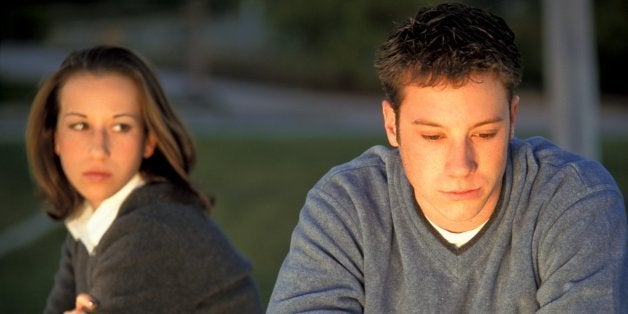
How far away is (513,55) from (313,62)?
24311 millimetres

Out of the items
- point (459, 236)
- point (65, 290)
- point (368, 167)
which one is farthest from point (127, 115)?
point (459, 236)

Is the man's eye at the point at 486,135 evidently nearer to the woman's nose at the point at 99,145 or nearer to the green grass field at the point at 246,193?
the woman's nose at the point at 99,145

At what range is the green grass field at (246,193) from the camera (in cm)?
764

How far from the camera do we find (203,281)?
11.7ft

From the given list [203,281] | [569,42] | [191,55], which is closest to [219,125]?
[191,55]

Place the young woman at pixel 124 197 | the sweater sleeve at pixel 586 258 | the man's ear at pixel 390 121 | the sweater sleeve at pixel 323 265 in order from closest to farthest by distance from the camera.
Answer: the sweater sleeve at pixel 586 258, the sweater sleeve at pixel 323 265, the man's ear at pixel 390 121, the young woman at pixel 124 197

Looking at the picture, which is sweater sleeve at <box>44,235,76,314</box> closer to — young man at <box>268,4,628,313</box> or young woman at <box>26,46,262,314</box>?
young woman at <box>26,46,262,314</box>

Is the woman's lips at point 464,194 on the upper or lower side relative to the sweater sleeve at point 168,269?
upper

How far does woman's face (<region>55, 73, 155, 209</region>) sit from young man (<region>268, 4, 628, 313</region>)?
1.00 meters

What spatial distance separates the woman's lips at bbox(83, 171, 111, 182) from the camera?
3.65m

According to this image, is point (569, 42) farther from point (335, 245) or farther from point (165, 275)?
point (335, 245)

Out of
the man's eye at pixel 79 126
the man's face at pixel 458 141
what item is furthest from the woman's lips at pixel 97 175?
the man's face at pixel 458 141

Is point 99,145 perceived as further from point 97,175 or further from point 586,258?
point 586,258

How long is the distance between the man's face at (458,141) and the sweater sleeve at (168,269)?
3.41 ft
